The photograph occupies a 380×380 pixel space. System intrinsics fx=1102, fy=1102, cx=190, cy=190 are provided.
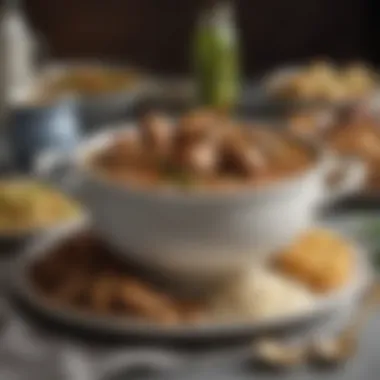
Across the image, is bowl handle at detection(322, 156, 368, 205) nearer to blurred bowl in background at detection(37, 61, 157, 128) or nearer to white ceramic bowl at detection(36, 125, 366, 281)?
white ceramic bowl at detection(36, 125, 366, 281)

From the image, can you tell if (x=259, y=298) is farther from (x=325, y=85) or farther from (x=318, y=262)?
(x=325, y=85)

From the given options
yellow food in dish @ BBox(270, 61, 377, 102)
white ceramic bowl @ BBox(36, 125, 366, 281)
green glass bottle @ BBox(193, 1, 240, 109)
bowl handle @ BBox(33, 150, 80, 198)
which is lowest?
white ceramic bowl @ BBox(36, 125, 366, 281)

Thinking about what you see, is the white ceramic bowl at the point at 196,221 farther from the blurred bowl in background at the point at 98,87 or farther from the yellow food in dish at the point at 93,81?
the yellow food in dish at the point at 93,81

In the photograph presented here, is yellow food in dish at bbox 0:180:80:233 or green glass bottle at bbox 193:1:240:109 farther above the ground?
green glass bottle at bbox 193:1:240:109

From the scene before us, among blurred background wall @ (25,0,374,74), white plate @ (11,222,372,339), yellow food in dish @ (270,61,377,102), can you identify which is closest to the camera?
white plate @ (11,222,372,339)

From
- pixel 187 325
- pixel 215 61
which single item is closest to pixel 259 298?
pixel 187 325

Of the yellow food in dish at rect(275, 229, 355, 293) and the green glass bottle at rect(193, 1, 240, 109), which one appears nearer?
the yellow food in dish at rect(275, 229, 355, 293)

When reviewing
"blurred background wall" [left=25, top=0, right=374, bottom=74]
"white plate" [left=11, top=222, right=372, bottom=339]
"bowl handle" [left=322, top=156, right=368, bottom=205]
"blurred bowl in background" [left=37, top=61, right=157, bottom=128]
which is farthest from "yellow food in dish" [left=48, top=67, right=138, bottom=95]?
"blurred background wall" [left=25, top=0, right=374, bottom=74]

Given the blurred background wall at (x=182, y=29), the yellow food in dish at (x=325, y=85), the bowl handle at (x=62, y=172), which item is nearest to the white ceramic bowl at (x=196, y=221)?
the bowl handle at (x=62, y=172)
